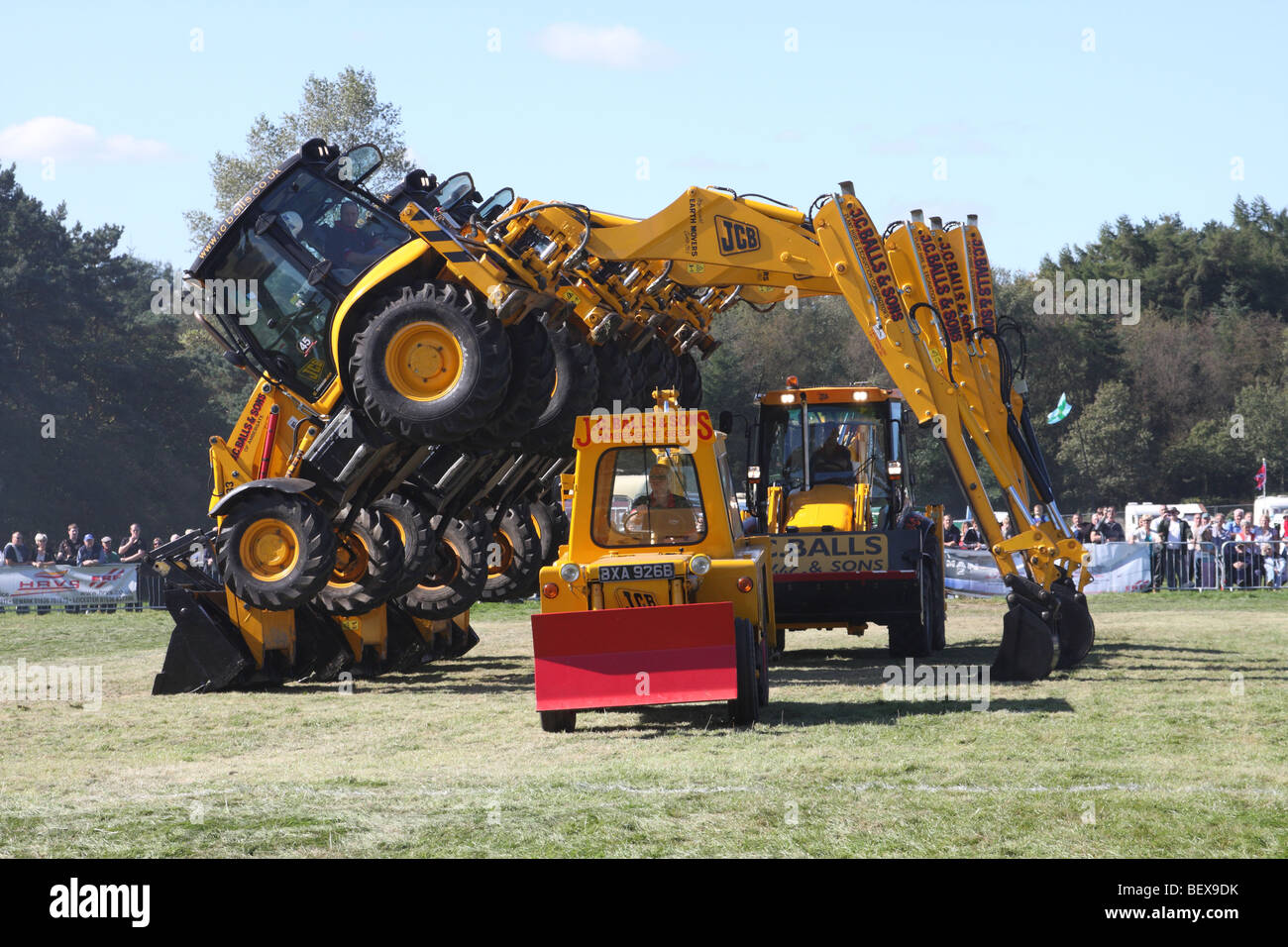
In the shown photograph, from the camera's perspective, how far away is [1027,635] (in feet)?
41.8

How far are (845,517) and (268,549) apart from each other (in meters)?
5.93

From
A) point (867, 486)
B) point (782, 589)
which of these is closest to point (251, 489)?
point (782, 589)

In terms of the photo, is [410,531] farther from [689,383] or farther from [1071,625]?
[1071,625]

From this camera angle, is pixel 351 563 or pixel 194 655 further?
pixel 351 563

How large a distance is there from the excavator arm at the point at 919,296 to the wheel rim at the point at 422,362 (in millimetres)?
1024

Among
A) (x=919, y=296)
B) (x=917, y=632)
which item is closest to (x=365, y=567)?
(x=917, y=632)

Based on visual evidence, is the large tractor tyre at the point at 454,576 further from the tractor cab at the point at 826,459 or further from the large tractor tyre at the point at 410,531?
the tractor cab at the point at 826,459

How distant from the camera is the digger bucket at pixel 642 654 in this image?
1026cm

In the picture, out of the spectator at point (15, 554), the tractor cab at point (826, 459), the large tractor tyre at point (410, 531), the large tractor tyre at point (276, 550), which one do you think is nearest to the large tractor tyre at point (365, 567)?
the large tractor tyre at point (410, 531)

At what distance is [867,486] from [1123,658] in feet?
10.3

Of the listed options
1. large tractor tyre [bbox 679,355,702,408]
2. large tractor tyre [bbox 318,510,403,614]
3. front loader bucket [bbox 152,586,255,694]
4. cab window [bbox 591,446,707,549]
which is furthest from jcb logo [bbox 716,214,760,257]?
front loader bucket [bbox 152,586,255,694]

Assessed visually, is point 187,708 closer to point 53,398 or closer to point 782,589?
point 782,589

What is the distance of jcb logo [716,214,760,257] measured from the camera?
13.7 metres

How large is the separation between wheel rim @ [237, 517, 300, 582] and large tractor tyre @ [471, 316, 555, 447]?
7.37 ft
